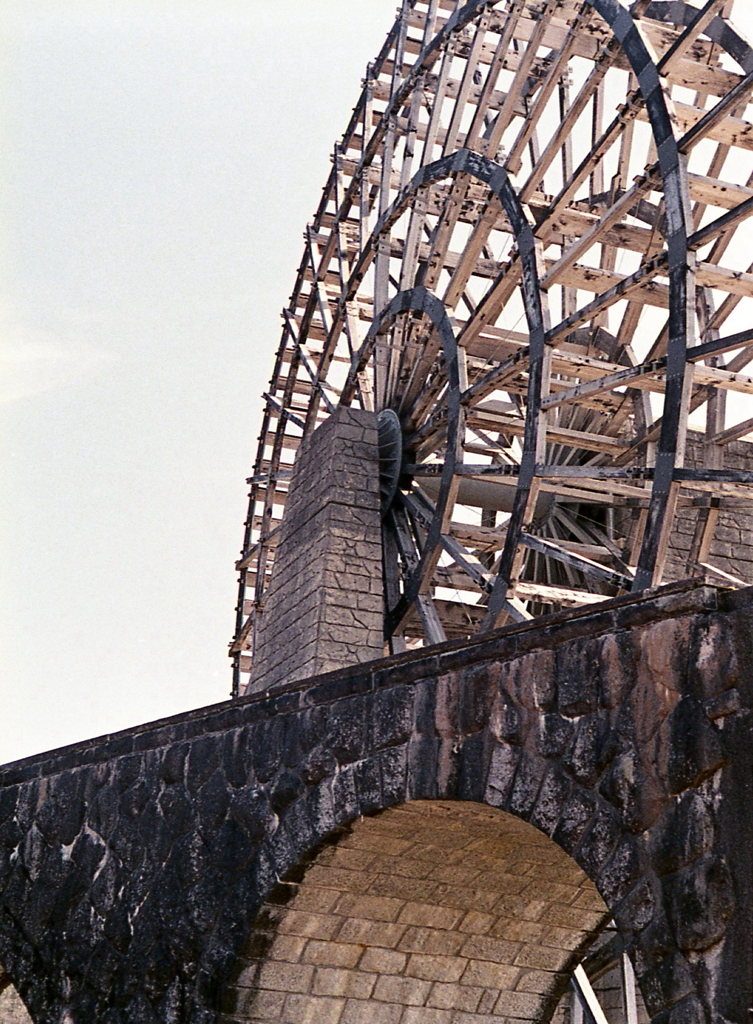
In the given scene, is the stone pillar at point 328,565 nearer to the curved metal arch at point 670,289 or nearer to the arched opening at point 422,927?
the curved metal arch at point 670,289

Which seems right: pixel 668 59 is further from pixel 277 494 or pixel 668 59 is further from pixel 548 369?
pixel 277 494

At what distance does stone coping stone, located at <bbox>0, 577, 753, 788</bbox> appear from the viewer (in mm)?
4270

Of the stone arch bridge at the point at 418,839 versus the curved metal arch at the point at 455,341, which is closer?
the stone arch bridge at the point at 418,839

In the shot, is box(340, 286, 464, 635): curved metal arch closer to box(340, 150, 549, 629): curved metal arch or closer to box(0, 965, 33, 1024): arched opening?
box(340, 150, 549, 629): curved metal arch

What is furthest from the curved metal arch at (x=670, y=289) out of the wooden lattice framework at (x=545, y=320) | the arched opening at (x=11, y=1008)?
the arched opening at (x=11, y=1008)

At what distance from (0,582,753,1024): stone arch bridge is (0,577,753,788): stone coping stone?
0.01m

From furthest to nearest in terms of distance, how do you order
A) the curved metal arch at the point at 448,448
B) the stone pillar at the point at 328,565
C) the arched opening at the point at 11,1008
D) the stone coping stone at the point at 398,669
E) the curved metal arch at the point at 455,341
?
the curved metal arch at the point at 448,448 < the stone pillar at the point at 328,565 < the curved metal arch at the point at 455,341 < the arched opening at the point at 11,1008 < the stone coping stone at the point at 398,669

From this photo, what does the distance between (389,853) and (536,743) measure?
47.6 inches

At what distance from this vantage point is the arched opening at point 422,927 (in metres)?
5.50

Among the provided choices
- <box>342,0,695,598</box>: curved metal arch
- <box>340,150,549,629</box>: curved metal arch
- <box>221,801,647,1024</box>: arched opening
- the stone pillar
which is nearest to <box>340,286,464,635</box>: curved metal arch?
<box>340,150,549,629</box>: curved metal arch

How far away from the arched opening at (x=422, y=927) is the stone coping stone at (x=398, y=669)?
593 mm

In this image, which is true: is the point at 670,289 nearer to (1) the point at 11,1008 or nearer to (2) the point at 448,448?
(2) the point at 448,448

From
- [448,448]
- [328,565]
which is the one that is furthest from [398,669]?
[448,448]

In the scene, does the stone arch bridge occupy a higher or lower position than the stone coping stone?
lower
